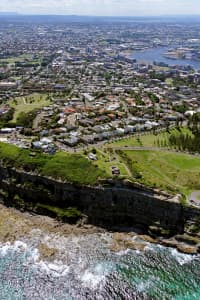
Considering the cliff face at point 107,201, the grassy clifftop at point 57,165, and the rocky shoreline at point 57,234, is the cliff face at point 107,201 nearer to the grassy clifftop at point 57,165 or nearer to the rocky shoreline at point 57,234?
the grassy clifftop at point 57,165

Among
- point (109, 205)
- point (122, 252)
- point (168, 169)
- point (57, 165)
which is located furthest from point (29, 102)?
point (122, 252)

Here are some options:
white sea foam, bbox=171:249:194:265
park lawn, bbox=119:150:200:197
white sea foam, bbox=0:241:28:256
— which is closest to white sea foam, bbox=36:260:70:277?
white sea foam, bbox=0:241:28:256

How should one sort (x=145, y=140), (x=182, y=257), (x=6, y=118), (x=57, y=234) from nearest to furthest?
(x=182, y=257) → (x=57, y=234) → (x=145, y=140) → (x=6, y=118)

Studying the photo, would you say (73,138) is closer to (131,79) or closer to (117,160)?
(117,160)

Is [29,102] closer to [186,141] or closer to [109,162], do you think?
[109,162]

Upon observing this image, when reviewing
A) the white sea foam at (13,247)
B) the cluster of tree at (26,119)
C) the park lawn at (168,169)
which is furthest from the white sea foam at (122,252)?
the cluster of tree at (26,119)

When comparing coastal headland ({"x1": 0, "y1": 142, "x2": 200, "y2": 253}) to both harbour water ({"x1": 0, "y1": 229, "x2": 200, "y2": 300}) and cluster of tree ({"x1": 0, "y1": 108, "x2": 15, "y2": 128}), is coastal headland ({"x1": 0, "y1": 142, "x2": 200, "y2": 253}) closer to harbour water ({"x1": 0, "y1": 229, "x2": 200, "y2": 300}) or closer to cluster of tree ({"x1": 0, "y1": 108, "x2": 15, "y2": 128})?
harbour water ({"x1": 0, "y1": 229, "x2": 200, "y2": 300})
